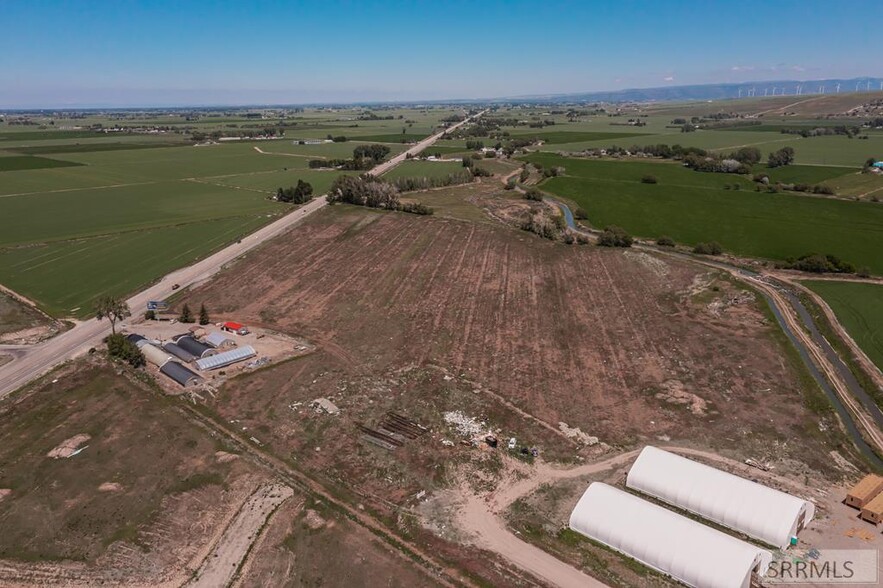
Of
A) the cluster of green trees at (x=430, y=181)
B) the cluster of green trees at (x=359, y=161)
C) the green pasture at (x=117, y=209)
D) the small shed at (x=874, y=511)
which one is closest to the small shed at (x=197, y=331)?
the green pasture at (x=117, y=209)

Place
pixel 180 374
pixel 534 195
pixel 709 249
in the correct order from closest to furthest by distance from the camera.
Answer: pixel 180 374
pixel 709 249
pixel 534 195

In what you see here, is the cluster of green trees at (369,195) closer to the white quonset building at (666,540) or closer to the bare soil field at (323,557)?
the bare soil field at (323,557)

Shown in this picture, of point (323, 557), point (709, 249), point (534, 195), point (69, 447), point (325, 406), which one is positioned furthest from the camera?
point (534, 195)

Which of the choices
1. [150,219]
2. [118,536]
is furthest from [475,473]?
[150,219]

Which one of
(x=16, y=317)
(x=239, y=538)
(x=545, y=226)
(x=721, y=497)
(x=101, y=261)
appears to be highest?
(x=545, y=226)

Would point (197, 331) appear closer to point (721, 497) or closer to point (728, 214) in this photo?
point (721, 497)

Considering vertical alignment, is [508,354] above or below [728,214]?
below

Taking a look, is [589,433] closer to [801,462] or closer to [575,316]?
[801,462]

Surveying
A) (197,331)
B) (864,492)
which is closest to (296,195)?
(197,331)
